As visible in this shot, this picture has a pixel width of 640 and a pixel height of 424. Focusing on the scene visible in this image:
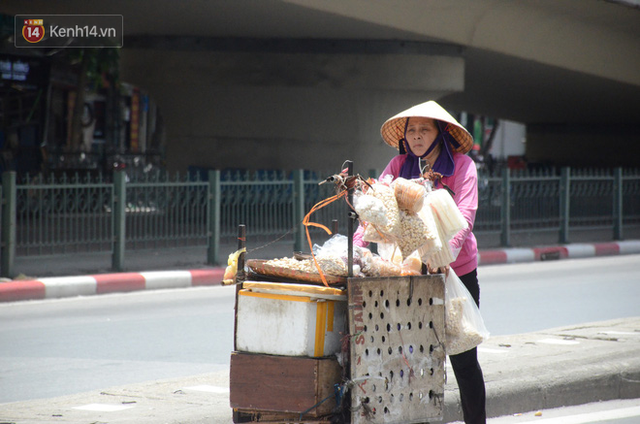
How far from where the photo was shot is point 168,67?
17.6m

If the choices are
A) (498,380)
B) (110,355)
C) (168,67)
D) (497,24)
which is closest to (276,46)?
(168,67)

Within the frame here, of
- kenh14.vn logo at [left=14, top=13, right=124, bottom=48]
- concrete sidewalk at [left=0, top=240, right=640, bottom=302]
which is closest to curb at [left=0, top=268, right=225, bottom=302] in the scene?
concrete sidewalk at [left=0, top=240, right=640, bottom=302]

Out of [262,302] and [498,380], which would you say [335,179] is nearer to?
[262,302]

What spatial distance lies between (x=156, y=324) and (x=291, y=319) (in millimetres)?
5325

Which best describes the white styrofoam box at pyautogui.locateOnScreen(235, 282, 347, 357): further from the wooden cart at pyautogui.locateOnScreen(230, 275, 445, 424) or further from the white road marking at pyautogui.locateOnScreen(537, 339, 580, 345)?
the white road marking at pyautogui.locateOnScreen(537, 339, 580, 345)

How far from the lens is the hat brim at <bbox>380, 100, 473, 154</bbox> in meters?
3.96

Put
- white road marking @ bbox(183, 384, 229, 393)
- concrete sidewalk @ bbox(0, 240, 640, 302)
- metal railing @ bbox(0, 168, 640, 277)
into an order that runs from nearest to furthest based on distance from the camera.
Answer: white road marking @ bbox(183, 384, 229, 393) < concrete sidewalk @ bbox(0, 240, 640, 302) < metal railing @ bbox(0, 168, 640, 277)

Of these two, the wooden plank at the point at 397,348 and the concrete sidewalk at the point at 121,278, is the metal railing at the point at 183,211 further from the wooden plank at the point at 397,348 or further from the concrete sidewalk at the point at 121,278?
the wooden plank at the point at 397,348

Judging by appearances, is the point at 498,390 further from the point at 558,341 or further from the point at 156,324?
the point at 156,324

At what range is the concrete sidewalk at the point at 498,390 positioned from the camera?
4.55 metres

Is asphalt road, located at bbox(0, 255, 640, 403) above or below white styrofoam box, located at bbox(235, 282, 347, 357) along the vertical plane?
below

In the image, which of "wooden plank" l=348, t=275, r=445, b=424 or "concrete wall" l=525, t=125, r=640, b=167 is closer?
"wooden plank" l=348, t=275, r=445, b=424

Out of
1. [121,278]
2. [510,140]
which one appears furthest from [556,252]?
[510,140]

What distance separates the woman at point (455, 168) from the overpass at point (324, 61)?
35.4 feet
